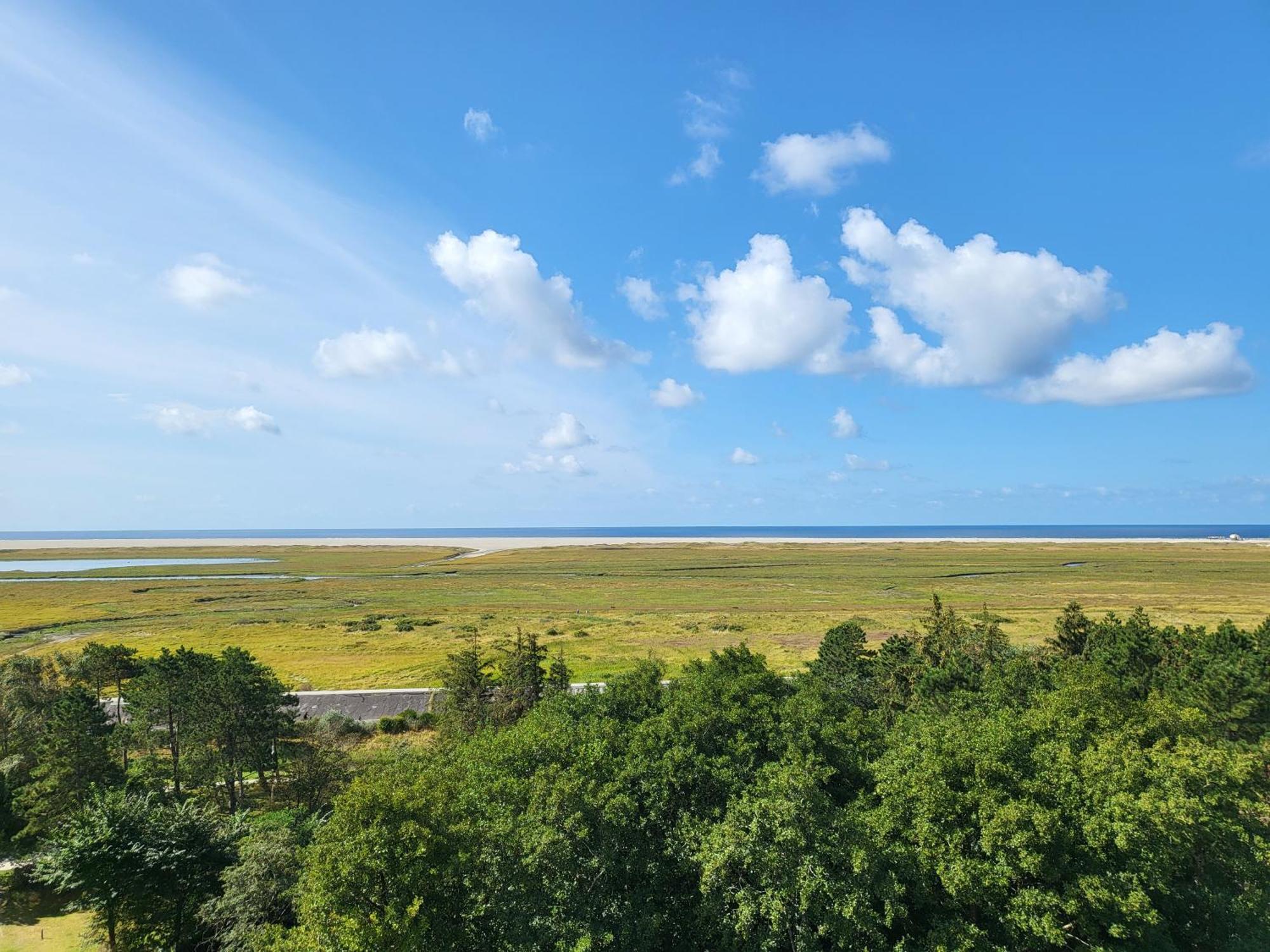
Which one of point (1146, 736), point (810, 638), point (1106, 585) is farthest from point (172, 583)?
point (1106, 585)

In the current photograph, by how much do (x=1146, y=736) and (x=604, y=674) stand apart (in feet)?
164

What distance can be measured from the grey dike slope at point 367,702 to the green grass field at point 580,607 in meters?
4.68

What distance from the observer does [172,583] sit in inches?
6590

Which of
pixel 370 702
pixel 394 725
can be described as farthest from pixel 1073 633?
pixel 370 702

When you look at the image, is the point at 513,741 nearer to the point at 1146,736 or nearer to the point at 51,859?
the point at 51,859

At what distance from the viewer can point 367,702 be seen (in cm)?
6009

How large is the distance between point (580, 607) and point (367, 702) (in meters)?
64.8

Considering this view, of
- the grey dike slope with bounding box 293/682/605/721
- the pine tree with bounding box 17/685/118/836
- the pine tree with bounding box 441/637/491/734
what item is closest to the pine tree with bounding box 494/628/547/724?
the pine tree with bounding box 441/637/491/734

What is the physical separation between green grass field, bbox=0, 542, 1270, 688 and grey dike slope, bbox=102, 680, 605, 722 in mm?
4682

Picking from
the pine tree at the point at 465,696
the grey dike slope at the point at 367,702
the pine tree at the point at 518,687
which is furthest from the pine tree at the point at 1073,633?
the pine tree at the point at 465,696

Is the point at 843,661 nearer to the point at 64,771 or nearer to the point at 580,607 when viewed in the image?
the point at 64,771

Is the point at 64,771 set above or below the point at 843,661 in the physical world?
below

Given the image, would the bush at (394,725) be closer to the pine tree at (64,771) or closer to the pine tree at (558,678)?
the pine tree at (558,678)

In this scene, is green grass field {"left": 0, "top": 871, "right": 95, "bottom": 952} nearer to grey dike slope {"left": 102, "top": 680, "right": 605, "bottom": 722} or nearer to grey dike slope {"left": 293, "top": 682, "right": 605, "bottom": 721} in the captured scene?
grey dike slope {"left": 102, "top": 680, "right": 605, "bottom": 722}
